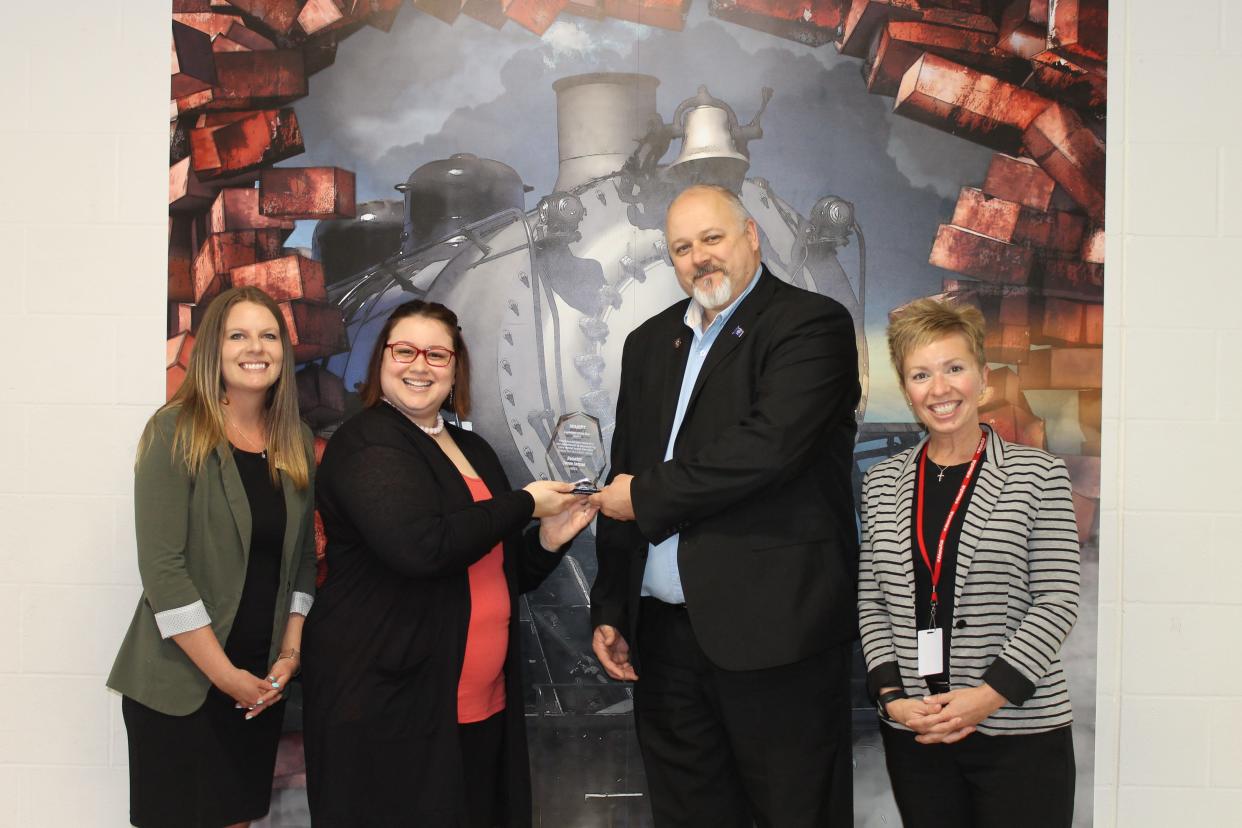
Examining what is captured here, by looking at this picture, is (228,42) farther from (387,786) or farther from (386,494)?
A: (387,786)

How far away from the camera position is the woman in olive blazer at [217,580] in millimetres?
2088

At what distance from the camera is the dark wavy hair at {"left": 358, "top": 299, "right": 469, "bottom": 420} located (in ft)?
7.52

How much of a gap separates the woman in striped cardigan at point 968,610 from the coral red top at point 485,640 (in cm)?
86

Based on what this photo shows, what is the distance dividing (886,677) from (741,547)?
42 cm

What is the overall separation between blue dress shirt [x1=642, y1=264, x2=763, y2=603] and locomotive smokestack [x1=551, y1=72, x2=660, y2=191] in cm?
72

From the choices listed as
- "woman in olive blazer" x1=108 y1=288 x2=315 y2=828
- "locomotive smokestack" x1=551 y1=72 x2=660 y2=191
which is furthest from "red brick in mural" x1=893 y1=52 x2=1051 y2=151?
"woman in olive blazer" x1=108 y1=288 x2=315 y2=828

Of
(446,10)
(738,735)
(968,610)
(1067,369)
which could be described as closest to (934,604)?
(968,610)

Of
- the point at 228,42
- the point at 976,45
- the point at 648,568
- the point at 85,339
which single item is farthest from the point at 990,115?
the point at 85,339

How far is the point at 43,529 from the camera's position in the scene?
2.79 m

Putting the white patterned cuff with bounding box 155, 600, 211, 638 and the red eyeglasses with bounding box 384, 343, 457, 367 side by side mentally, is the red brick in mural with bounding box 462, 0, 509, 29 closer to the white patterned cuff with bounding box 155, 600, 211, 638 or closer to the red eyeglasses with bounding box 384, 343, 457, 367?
the red eyeglasses with bounding box 384, 343, 457, 367

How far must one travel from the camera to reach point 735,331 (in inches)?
84.8

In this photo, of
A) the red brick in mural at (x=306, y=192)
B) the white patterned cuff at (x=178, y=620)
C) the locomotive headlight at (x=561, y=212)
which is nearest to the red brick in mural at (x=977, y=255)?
the locomotive headlight at (x=561, y=212)

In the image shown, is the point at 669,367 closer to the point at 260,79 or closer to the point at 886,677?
the point at 886,677

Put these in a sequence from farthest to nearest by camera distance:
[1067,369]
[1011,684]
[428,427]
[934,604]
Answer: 1. [1067,369]
2. [428,427]
3. [934,604]
4. [1011,684]
